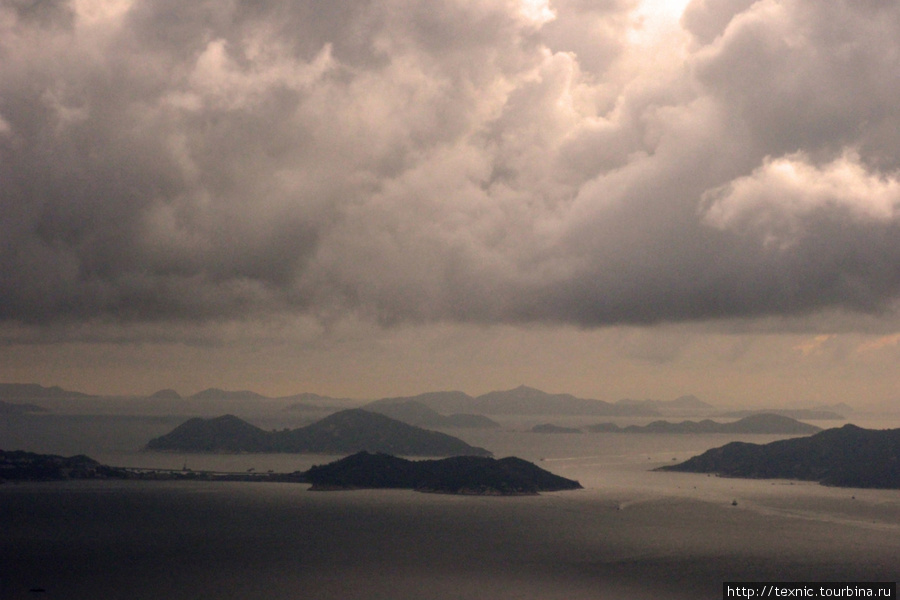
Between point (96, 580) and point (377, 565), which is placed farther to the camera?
point (377, 565)

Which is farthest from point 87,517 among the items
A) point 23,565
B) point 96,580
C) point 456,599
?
point 456,599

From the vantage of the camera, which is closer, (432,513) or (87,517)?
(87,517)

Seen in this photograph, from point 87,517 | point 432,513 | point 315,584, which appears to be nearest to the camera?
point 315,584

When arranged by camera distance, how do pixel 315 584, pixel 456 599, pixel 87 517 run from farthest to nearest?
1. pixel 87 517
2. pixel 315 584
3. pixel 456 599

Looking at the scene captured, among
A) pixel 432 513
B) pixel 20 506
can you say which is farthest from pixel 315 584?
pixel 20 506

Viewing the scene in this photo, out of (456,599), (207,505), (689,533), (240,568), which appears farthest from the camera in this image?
(207,505)

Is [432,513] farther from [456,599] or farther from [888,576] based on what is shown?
[888,576]

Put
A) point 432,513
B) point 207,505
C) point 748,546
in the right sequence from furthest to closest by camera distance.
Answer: point 207,505 < point 432,513 < point 748,546

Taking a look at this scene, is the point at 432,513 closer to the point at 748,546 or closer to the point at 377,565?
the point at 377,565

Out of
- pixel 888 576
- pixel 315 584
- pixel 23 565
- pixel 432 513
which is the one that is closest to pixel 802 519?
pixel 888 576
